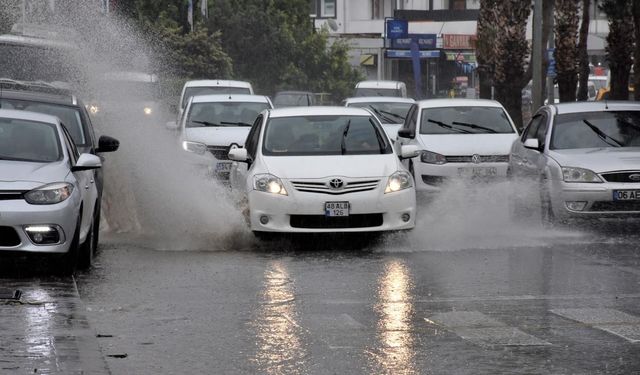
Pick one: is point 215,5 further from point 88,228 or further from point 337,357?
point 337,357

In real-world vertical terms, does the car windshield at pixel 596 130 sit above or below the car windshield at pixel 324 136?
below

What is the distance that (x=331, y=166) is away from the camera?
50.8ft

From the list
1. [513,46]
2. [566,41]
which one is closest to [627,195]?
[513,46]

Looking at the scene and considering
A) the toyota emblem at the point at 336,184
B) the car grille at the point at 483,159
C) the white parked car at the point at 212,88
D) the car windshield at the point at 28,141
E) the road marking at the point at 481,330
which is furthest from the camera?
the white parked car at the point at 212,88

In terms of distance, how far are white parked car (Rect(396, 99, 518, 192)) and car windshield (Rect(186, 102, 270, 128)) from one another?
286 centimetres

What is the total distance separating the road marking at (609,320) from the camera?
9.68 m

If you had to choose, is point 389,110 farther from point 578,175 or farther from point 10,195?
point 10,195

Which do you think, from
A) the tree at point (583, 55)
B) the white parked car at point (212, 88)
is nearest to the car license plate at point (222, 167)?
the white parked car at point (212, 88)

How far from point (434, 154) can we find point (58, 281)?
10060 millimetres

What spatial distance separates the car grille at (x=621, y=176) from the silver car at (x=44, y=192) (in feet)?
19.9

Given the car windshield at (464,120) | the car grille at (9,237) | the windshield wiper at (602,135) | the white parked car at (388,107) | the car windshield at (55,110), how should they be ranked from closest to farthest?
the car grille at (9,237) → the car windshield at (55,110) → the windshield wiper at (602,135) → the car windshield at (464,120) → the white parked car at (388,107)

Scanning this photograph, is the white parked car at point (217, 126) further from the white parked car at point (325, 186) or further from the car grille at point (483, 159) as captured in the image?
the white parked car at point (325, 186)

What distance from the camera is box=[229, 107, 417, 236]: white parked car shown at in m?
15.1

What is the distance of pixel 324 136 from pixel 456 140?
584cm
